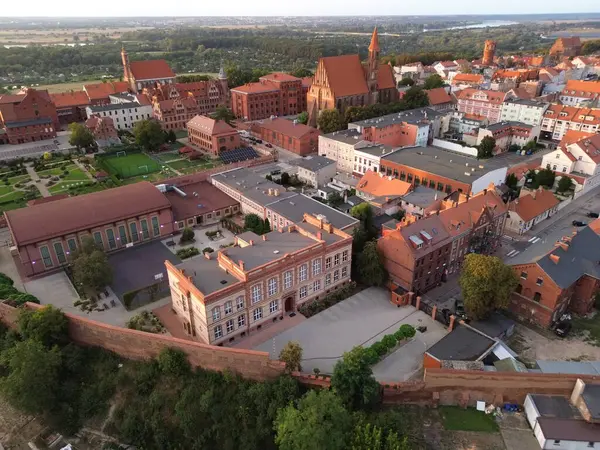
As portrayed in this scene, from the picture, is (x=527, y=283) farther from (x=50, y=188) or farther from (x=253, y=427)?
(x=50, y=188)

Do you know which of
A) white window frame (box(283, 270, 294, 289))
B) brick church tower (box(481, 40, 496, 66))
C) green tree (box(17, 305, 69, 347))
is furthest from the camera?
brick church tower (box(481, 40, 496, 66))

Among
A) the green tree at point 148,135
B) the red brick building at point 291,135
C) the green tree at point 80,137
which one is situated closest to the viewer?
the red brick building at point 291,135

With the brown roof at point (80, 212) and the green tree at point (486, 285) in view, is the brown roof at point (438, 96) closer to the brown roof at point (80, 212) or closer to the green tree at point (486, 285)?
the green tree at point (486, 285)

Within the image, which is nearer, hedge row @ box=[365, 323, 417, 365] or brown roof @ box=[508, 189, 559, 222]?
hedge row @ box=[365, 323, 417, 365]

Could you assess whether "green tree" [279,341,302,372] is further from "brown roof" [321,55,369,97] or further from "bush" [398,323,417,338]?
"brown roof" [321,55,369,97]

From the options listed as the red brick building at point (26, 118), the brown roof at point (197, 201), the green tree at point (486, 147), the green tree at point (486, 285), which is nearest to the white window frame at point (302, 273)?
the green tree at point (486, 285)

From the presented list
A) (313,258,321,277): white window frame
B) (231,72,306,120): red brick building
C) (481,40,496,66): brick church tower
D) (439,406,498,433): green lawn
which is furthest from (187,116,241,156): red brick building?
(481,40,496,66): brick church tower

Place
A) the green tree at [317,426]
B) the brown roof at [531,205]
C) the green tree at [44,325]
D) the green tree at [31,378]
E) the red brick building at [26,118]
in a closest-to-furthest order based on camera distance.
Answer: the green tree at [317,426]
the green tree at [31,378]
the green tree at [44,325]
the brown roof at [531,205]
the red brick building at [26,118]
